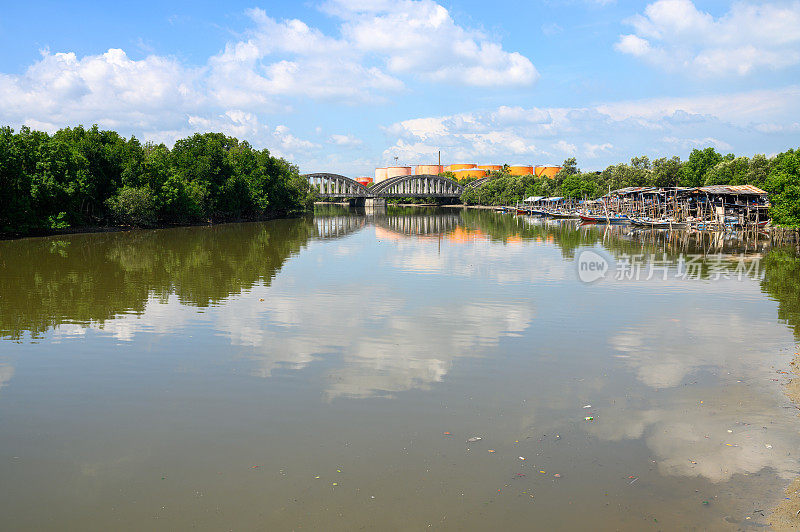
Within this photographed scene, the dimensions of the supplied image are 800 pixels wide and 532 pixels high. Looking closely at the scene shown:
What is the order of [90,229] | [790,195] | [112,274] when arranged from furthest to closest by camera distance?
1. [90,229]
2. [790,195]
3. [112,274]

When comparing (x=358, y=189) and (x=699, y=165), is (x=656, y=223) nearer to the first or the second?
(x=699, y=165)

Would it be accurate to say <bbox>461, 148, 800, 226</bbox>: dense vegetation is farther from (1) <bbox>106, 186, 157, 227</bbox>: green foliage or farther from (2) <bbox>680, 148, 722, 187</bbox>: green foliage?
(1) <bbox>106, 186, 157, 227</bbox>: green foliage

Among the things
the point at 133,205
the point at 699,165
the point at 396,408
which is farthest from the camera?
the point at 699,165

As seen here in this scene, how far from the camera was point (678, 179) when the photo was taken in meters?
106

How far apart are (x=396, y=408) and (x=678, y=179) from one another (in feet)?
361

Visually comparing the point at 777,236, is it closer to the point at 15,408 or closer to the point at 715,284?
the point at 715,284

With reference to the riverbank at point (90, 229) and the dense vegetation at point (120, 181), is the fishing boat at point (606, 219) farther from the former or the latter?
the riverbank at point (90, 229)

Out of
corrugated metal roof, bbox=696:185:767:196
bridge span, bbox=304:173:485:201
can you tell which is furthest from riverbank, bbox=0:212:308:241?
bridge span, bbox=304:173:485:201

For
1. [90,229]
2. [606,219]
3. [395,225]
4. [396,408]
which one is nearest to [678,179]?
[606,219]

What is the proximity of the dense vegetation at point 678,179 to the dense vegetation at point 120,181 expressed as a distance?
62.8 m

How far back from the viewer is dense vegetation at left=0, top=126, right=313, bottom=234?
2041 inches

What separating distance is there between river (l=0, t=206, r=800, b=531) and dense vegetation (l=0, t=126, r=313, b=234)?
33246 mm

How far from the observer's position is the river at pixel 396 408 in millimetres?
8016

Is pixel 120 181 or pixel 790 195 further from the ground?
→ pixel 120 181
